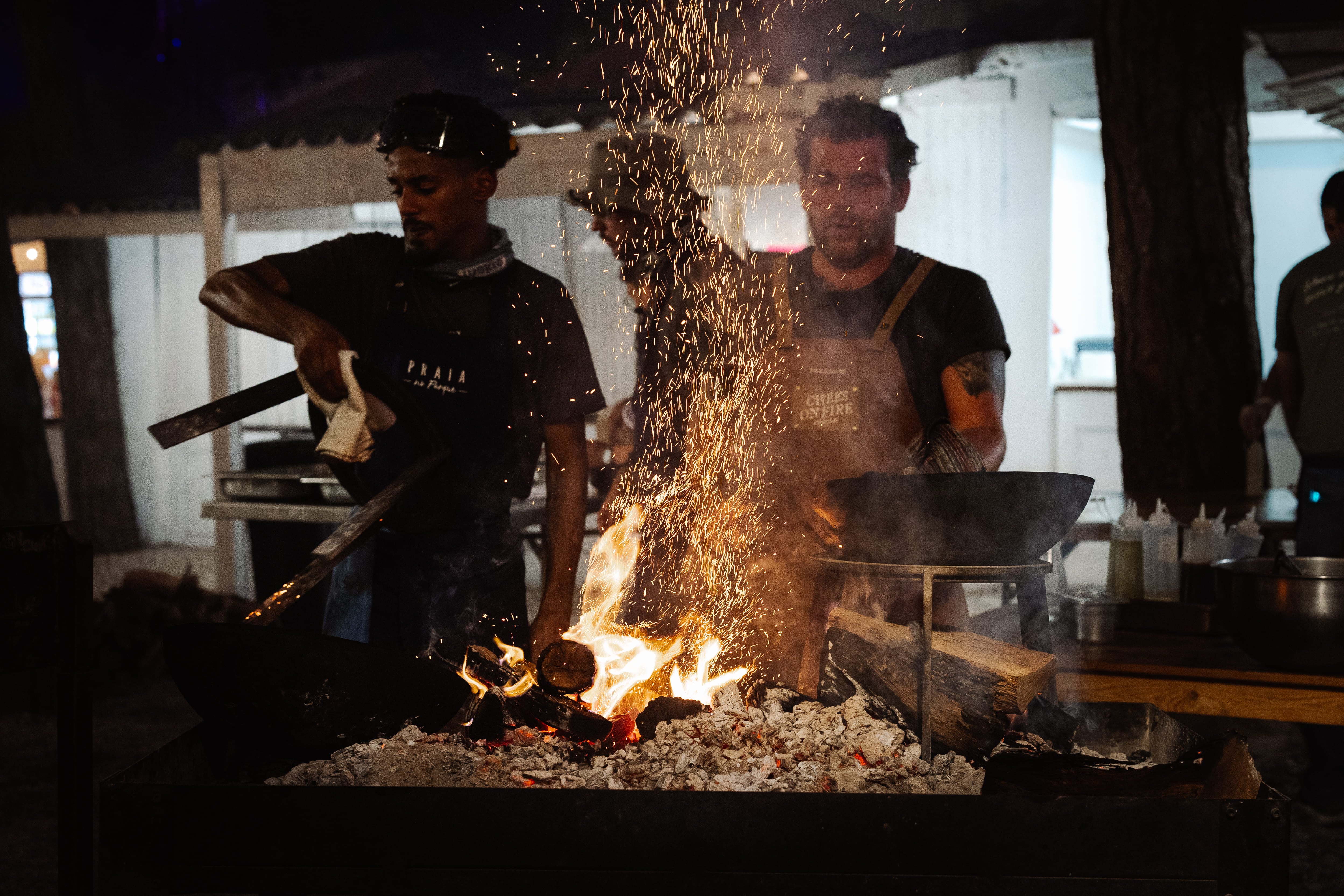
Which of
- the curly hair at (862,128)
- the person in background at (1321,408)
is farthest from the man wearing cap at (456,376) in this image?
the person in background at (1321,408)

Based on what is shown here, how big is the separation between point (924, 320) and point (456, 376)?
4.28ft

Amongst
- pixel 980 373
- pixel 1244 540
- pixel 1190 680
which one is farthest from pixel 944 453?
pixel 1244 540

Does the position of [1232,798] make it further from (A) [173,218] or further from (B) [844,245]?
(A) [173,218]

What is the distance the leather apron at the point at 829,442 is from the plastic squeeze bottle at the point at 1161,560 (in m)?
0.83

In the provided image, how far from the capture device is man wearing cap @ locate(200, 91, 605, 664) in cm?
272

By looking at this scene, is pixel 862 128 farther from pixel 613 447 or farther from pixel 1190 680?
pixel 1190 680

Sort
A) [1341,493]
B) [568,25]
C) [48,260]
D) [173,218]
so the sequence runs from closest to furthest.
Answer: [1341,493], [568,25], [173,218], [48,260]

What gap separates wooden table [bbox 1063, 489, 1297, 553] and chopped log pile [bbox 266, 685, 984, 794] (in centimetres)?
212

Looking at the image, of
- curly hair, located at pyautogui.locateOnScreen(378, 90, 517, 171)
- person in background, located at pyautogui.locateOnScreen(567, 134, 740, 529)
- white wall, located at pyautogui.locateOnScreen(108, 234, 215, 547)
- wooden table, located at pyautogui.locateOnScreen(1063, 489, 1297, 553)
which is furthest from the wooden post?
wooden table, located at pyautogui.locateOnScreen(1063, 489, 1297, 553)

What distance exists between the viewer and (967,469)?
6.83 ft

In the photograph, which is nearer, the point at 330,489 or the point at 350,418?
the point at 350,418

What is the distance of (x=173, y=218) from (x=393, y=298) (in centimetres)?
718

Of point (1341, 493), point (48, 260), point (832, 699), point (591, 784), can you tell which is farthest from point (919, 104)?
point (48, 260)

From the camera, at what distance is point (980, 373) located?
270 centimetres
